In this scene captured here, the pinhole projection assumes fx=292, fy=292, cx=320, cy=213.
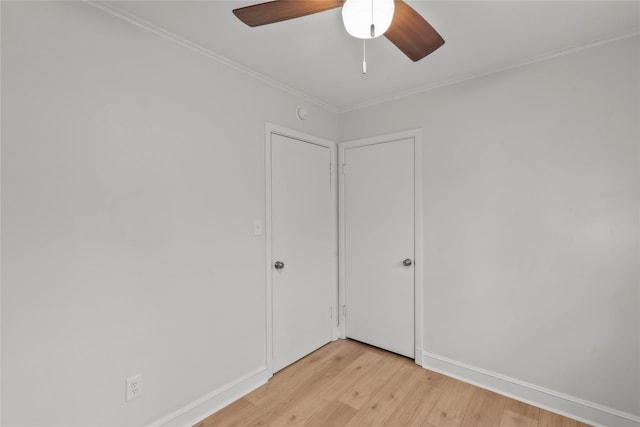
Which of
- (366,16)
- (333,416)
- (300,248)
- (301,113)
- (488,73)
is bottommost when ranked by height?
(333,416)

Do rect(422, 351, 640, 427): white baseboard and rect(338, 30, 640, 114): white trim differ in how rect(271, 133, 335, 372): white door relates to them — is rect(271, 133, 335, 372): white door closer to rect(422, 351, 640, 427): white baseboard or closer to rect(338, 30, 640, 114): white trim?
rect(338, 30, 640, 114): white trim

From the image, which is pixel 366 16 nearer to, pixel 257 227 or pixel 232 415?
pixel 257 227

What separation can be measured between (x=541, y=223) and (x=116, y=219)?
2.59 m

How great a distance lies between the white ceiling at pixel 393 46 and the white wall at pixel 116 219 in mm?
199

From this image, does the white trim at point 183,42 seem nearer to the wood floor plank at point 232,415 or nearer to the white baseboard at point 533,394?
the wood floor plank at point 232,415

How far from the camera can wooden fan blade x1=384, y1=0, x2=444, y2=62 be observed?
1.18 m

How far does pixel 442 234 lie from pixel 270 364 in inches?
68.0

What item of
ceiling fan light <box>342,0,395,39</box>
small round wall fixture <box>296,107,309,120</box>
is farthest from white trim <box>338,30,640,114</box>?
ceiling fan light <box>342,0,395,39</box>

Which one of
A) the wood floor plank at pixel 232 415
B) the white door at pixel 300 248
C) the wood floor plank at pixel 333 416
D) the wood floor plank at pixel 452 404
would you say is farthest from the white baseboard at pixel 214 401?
the wood floor plank at pixel 452 404

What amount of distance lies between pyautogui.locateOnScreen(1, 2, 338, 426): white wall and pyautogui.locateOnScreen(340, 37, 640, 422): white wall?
61.9 inches

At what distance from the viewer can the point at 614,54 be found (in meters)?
1.74

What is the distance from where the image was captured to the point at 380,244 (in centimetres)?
273

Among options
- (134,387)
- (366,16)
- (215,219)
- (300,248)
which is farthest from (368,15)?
(134,387)

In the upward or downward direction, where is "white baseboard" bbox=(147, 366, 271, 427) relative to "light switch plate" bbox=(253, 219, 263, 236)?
downward
